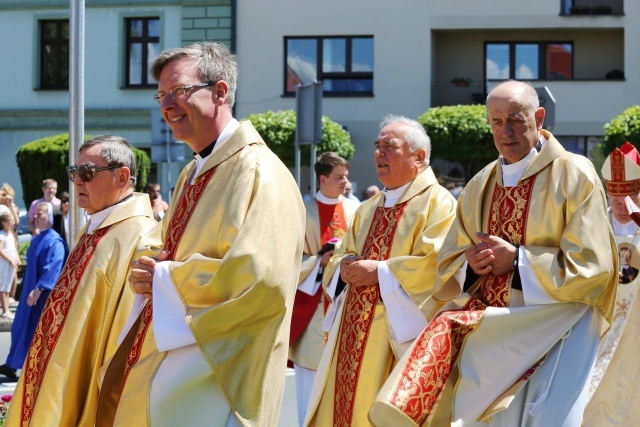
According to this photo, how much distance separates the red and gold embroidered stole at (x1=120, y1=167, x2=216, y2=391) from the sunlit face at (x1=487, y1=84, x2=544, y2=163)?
1404 millimetres

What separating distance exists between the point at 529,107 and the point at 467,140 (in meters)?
19.5

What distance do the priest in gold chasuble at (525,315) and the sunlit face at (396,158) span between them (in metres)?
1.12

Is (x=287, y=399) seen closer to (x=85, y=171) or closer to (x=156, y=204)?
(x=85, y=171)

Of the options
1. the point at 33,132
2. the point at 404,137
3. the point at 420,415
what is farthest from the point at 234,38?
the point at 420,415

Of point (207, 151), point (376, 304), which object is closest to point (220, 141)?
point (207, 151)

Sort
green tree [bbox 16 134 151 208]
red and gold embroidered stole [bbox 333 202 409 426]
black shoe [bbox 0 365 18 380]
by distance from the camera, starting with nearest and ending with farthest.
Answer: red and gold embroidered stole [bbox 333 202 409 426] < black shoe [bbox 0 365 18 380] < green tree [bbox 16 134 151 208]

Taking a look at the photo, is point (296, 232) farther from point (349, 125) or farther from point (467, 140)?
point (349, 125)

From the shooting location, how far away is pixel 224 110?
4395mm

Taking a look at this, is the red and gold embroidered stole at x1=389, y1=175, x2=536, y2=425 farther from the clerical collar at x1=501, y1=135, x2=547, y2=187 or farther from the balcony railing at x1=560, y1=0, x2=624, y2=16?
the balcony railing at x1=560, y1=0, x2=624, y2=16

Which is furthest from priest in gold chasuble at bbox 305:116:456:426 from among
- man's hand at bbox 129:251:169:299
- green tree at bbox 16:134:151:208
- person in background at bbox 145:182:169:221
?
green tree at bbox 16:134:151:208

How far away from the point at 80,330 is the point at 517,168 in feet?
6.69

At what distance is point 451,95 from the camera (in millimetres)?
28031

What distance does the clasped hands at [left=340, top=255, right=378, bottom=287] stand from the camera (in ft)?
19.1

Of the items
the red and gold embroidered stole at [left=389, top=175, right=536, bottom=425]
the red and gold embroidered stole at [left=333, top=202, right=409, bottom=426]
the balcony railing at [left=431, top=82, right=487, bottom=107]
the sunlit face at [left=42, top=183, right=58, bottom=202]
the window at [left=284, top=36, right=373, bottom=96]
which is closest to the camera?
the red and gold embroidered stole at [left=389, top=175, right=536, bottom=425]
